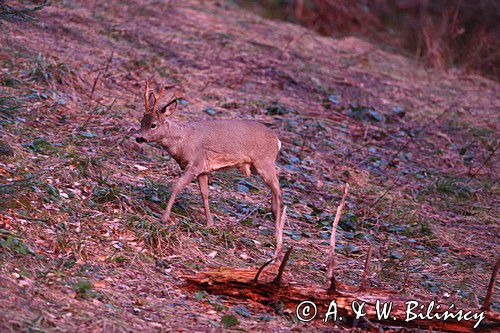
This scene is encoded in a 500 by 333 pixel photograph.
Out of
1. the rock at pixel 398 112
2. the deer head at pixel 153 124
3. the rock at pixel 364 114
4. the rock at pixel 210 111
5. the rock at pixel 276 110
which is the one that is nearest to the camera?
the deer head at pixel 153 124

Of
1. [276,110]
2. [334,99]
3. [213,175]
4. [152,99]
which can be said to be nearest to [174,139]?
[152,99]

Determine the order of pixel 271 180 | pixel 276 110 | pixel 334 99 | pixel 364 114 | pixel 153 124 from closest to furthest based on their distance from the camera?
pixel 153 124, pixel 271 180, pixel 276 110, pixel 364 114, pixel 334 99

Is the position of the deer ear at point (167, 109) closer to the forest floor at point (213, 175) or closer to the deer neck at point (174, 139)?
the deer neck at point (174, 139)

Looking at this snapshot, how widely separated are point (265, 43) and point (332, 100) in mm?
2427

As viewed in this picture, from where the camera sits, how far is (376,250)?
23.4 ft

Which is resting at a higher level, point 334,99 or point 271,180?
point 271,180

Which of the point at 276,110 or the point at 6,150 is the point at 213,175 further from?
the point at 276,110

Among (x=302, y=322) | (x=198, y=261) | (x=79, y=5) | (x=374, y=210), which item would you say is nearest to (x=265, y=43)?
(x=79, y=5)

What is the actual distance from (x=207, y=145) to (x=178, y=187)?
0.53 m

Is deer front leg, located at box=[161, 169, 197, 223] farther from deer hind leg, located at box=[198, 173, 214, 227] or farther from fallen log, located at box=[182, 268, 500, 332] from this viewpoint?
fallen log, located at box=[182, 268, 500, 332]

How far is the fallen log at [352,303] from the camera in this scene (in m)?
5.05
